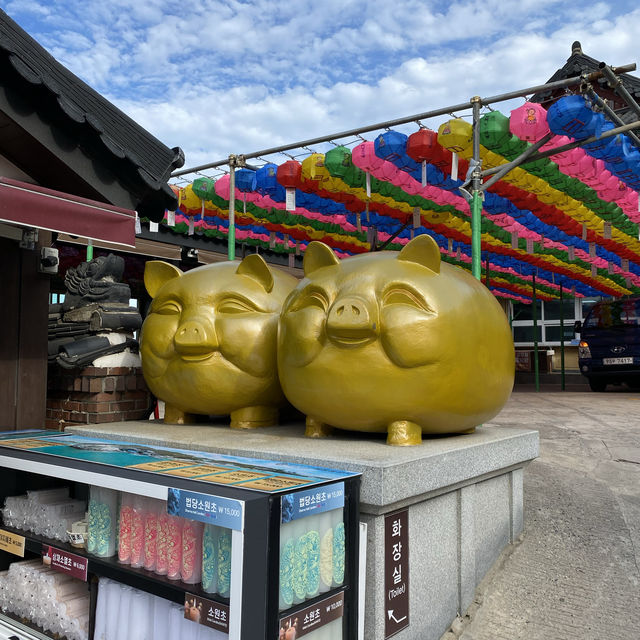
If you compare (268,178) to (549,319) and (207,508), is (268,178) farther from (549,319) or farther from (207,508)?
(549,319)

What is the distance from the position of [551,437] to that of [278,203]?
19.0 feet

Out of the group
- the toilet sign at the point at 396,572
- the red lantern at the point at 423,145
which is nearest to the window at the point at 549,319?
the red lantern at the point at 423,145

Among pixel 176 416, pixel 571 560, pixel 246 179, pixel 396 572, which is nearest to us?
pixel 396 572

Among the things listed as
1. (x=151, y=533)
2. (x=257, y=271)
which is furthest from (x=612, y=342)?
(x=151, y=533)

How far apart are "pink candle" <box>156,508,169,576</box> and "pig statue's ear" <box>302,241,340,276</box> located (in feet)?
5.36

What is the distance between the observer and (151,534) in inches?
92.7

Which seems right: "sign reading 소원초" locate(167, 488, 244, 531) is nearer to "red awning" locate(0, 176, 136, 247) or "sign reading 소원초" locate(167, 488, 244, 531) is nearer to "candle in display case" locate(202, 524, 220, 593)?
"candle in display case" locate(202, 524, 220, 593)

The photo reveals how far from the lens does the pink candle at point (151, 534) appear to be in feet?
7.68

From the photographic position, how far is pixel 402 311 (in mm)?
2920

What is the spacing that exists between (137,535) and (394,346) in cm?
144

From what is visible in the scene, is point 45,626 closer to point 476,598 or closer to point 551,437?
point 476,598

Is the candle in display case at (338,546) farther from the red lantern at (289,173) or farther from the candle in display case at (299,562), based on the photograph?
the red lantern at (289,173)

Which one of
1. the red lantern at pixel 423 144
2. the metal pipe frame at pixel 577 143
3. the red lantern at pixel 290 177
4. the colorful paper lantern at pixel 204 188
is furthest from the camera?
the colorful paper lantern at pixel 204 188

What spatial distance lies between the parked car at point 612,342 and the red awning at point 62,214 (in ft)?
36.2
